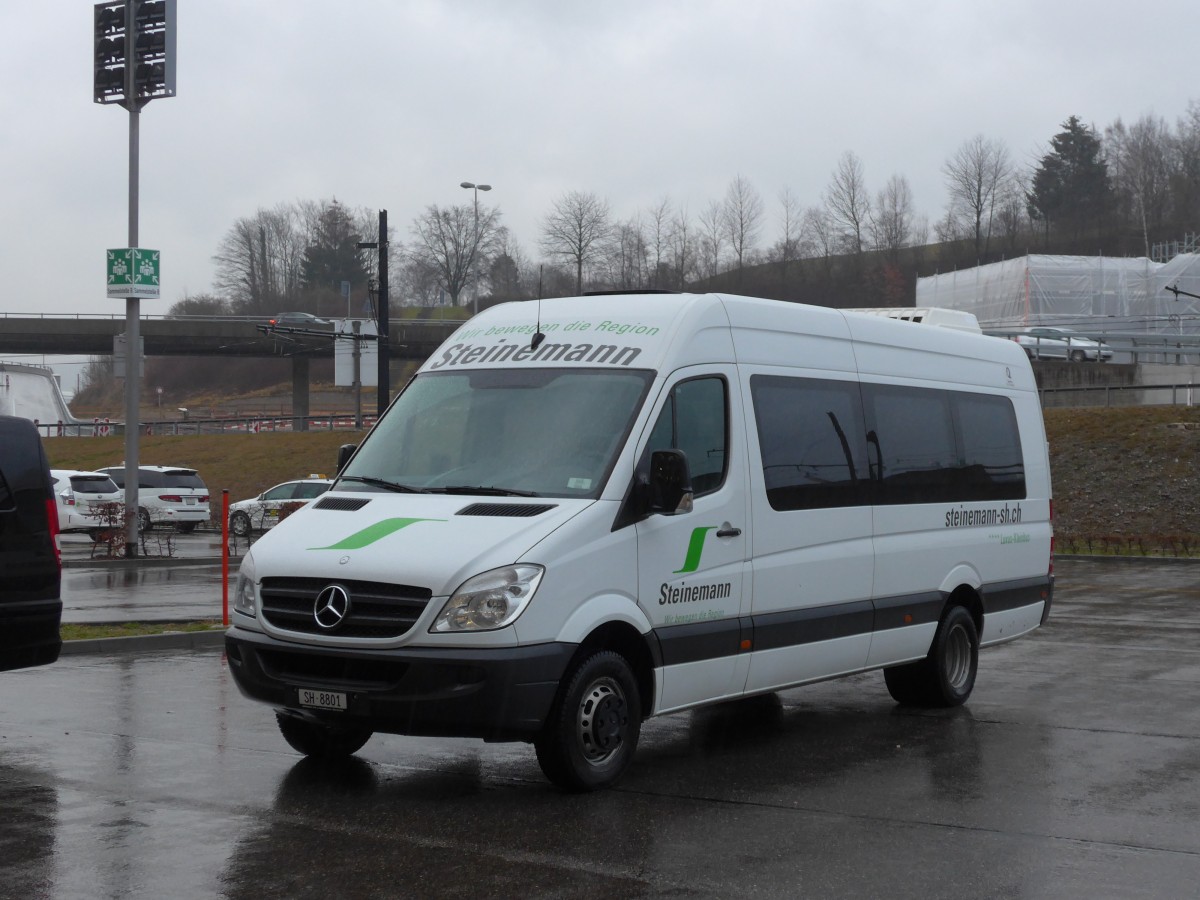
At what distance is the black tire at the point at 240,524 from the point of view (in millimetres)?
34906

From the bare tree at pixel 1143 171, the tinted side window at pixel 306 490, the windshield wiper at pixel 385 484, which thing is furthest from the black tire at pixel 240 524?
the bare tree at pixel 1143 171

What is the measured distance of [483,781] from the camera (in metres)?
7.64

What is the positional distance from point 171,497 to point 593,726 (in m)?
31.9

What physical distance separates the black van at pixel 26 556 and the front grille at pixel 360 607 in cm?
195

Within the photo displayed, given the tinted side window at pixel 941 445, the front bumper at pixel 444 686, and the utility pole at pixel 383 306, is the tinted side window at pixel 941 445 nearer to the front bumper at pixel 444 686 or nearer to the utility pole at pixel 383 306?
the front bumper at pixel 444 686

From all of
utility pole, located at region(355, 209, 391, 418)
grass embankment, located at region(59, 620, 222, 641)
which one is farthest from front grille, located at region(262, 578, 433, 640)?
utility pole, located at region(355, 209, 391, 418)

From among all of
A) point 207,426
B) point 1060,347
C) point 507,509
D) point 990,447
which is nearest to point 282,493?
point 990,447

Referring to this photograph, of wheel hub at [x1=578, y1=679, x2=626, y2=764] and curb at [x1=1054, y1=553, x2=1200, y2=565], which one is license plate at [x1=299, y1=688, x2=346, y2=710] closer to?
wheel hub at [x1=578, y1=679, x2=626, y2=764]

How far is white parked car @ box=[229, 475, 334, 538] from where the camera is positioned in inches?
1344

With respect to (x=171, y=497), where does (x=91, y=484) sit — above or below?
above

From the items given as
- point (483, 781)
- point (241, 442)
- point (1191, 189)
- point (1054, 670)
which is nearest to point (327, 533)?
point (483, 781)

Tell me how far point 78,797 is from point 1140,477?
33.4 m

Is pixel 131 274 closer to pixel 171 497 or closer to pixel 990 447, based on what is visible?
pixel 171 497

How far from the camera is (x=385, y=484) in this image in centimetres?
793
